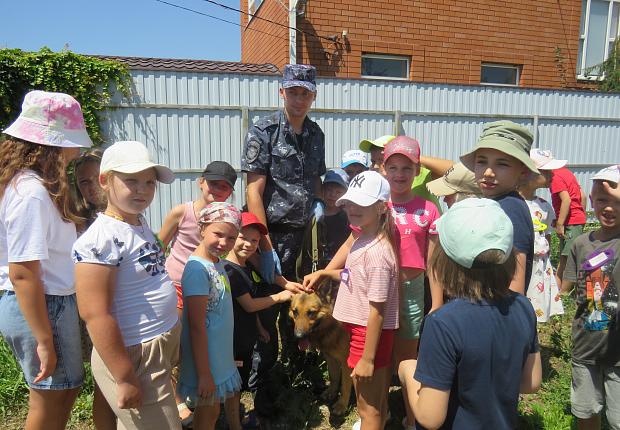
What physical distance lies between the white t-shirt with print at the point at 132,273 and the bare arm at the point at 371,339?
3.28 ft

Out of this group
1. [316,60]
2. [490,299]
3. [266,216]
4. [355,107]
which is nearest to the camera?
[490,299]

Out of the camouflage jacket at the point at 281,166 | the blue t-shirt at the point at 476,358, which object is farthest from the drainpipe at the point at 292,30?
the blue t-shirt at the point at 476,358

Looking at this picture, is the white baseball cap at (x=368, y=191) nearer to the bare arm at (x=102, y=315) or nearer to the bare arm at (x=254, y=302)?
the bare arm at (x=254, y=302)

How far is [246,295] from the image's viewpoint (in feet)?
9.25

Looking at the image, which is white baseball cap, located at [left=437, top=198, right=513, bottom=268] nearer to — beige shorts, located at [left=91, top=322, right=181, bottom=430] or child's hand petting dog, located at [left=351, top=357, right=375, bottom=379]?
child's hand petting dog, located at [left=351, top=357, right=375, bottom=379]

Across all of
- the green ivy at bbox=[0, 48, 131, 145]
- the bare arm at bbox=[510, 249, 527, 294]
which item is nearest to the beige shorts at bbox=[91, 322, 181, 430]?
the bare arm at bbox=[510, 249, 527, 294]

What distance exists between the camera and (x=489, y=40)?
37.4ft

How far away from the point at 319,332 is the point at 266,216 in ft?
3.03

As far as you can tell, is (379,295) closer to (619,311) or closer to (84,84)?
(619,311)

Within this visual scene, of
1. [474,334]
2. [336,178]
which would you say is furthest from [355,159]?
[474,334]

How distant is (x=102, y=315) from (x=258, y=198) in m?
1.52

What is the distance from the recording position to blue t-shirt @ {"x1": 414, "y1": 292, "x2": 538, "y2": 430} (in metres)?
1.52

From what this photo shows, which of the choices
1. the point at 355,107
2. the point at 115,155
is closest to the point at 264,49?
the point at 355,107

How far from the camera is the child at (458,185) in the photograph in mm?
2998
